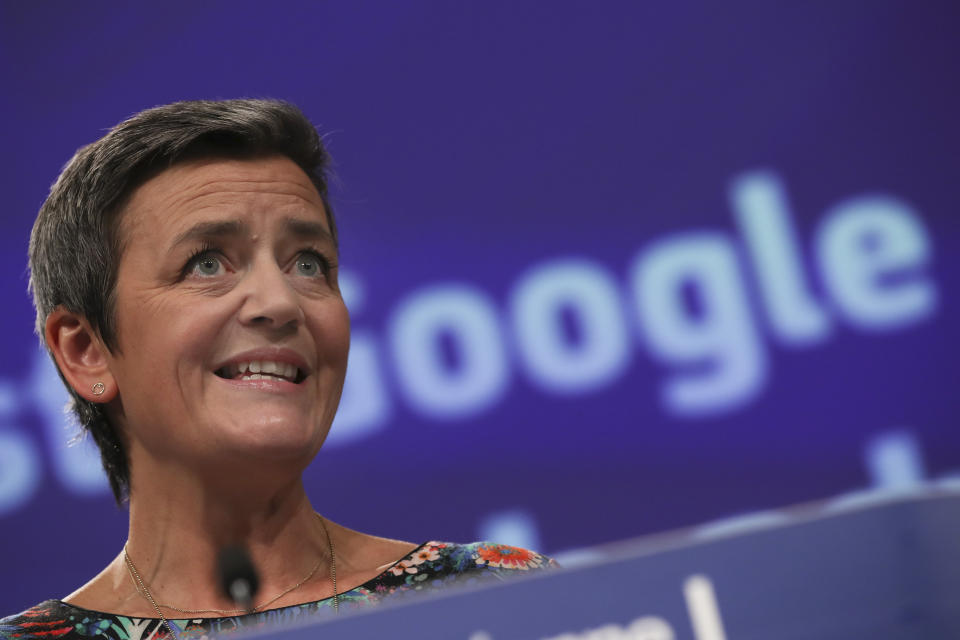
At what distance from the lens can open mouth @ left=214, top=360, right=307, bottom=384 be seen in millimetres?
1351

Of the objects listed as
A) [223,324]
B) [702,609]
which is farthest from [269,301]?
[702,609]

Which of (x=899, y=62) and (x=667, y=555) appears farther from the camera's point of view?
(x=899, y=62)

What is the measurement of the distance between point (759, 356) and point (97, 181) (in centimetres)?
175

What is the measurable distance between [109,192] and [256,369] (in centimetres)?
30

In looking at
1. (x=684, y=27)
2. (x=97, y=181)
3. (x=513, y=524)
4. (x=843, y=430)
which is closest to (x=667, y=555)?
(x=97, y=181)

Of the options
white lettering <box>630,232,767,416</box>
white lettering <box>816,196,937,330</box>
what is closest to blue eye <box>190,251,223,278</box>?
white lettering <box>630,232,767,416</box>

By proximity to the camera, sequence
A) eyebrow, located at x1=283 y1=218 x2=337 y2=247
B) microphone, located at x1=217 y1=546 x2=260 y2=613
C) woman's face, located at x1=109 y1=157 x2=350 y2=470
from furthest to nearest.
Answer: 1. eyebrow, located at x1=283 y1=218 x2=337 y2=247
2. woman's face, located at x1=109 y1=157 x2=350 y2=470
3. microphone, located at x1=217 y1=546 x2=260 y2=613

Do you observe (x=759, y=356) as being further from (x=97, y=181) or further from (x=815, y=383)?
(x=97, y=181)

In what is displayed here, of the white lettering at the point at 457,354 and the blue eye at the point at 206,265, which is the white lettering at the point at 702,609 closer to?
the blue eye at the point at 206,265

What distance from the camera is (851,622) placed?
0.66 metres

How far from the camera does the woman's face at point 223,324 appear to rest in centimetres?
133

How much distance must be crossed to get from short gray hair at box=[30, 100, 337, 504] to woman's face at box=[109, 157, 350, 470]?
0.02 metres

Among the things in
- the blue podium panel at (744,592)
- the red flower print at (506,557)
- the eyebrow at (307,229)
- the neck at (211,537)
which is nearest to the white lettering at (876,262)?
the red flower print at (506,557)

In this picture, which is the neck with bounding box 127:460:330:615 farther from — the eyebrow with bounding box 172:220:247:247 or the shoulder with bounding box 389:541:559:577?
the eyebrow with bounding box 172:220:247:247
